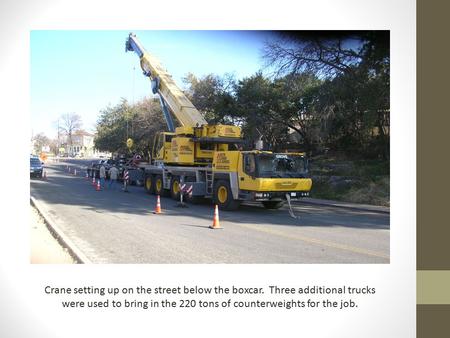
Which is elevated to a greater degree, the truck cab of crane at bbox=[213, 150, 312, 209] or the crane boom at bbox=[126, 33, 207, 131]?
the crane boom at bbox=[126, 33, 207, 131]

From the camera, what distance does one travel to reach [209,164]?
1845cm

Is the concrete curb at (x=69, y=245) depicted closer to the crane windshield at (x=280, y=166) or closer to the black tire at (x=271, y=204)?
the crane windshield at (x=280, y=166)

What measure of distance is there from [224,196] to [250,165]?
1933 mm

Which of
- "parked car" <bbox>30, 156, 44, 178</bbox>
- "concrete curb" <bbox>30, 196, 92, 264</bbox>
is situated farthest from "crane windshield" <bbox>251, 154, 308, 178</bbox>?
"parked car" <bbox>30, 156, 44, 178</bbox>

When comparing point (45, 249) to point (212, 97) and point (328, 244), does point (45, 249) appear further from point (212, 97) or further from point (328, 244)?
point (212, 97)

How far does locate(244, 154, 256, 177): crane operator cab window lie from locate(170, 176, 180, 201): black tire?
16.1 ft

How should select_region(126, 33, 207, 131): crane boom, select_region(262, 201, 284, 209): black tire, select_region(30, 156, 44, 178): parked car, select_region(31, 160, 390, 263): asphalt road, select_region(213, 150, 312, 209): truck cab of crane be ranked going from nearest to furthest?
select_region(31, 160, 390, 263): asphalt road → select_region(213, 150, 312, 209): truck cab of crane → select_region(262, 201, 284, 209): black tire → select_region(126, 33, 207, 131): crane boom → select_region(30, 156, 44, 178): parked car

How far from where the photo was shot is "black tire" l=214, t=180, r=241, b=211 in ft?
50.9

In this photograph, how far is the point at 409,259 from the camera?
8.08m

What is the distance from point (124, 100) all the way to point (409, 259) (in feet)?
160

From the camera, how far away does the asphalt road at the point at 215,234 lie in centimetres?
859

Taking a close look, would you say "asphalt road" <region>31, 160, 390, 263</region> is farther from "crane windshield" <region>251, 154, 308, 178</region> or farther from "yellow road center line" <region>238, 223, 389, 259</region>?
"crane windshield" <region>251, 154, 308, 178</region>

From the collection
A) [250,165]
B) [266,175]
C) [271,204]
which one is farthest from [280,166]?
[271,204]

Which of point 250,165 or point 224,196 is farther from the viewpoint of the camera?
point 224,196
